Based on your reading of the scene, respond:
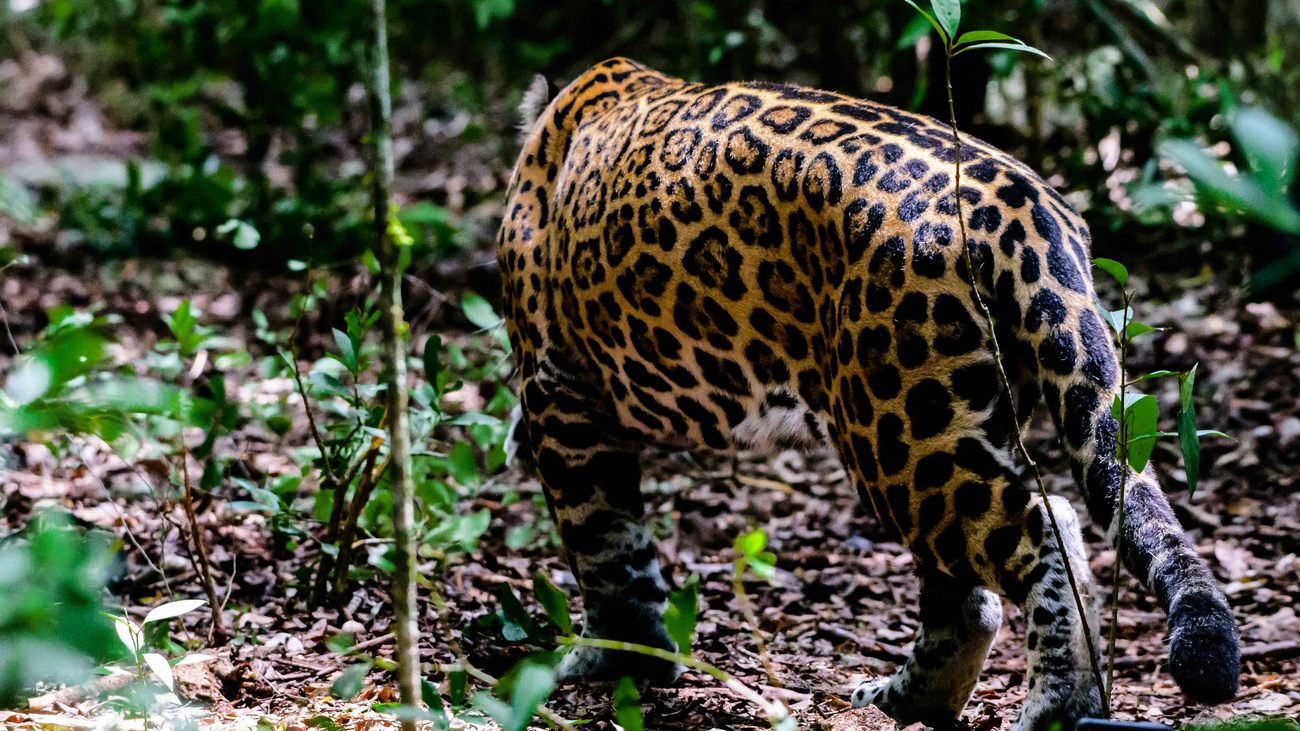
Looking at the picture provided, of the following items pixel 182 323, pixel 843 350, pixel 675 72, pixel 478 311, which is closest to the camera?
pixel 843 350

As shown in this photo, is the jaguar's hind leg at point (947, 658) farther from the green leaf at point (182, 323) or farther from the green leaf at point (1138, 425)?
the green leaf at point (182, 323)

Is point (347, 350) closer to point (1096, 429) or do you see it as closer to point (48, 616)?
point (1096, 429)

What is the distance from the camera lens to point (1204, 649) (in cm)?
284

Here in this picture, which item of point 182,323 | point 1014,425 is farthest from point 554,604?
point 182,323

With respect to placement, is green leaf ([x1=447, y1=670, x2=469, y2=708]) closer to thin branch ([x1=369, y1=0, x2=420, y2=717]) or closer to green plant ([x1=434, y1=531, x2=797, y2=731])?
green plant ([x1=434, y1=531, x2=797, y2=731])

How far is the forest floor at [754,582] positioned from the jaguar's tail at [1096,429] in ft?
3.25

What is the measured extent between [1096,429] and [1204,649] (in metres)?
0.78

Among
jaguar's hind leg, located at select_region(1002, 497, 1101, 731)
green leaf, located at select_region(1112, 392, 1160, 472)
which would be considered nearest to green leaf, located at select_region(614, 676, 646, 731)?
jaguar's hind leg, located at select_region(1002, 497, 1101, 731)

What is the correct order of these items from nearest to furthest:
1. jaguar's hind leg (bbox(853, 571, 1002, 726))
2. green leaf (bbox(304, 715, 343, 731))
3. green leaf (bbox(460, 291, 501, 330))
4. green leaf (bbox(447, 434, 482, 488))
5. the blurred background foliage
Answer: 1. green leaf (bbox(304, 715, 343, 731))
2. jaguar's hind leg (bbox(853, 571, 1002, 726))
3. green leaf (bbox(447, 434, 482, 488))
4. green leaf (bbox(460, 291, 501, 330))
5. the blurred background foliage

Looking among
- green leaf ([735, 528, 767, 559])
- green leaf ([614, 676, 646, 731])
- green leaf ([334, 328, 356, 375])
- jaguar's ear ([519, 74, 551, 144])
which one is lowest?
green leaf ([614, 676, 646, 731])

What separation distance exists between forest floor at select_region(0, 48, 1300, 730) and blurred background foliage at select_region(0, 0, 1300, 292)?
2.72 ft

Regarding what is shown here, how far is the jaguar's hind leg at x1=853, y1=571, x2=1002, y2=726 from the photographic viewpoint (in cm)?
426

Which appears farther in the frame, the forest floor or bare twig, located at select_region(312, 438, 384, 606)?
bare twig, located at select_region(312, 438, 384, 606)

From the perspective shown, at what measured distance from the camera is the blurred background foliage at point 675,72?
8.34 metres
